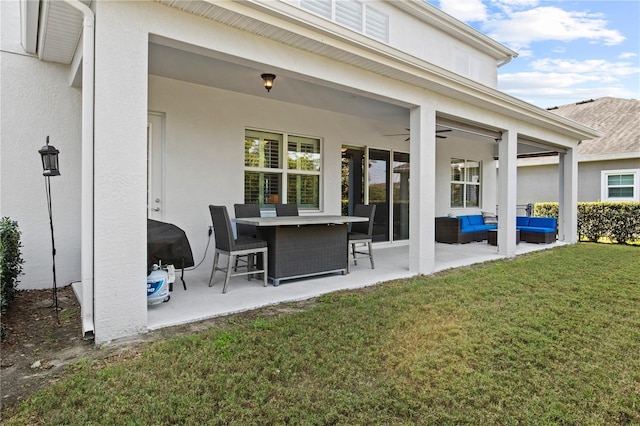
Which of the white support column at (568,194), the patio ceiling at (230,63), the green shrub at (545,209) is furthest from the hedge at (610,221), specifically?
the patio ceiling at (230,63)

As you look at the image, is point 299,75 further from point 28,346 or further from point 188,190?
point 28,346

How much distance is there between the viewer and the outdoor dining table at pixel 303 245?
4.94 m

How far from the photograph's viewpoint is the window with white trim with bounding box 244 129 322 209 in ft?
21.6

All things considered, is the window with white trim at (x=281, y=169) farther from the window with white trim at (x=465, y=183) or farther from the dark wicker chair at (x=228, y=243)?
the window with white trim at (x=465, y=183)

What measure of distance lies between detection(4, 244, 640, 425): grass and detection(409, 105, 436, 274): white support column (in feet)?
5.48

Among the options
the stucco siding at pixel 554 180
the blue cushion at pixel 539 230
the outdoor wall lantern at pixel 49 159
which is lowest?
the blue cushion at pixel 539 230

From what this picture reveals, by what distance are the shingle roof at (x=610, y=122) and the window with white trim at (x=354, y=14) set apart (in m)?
9.46

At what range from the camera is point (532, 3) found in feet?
36.9

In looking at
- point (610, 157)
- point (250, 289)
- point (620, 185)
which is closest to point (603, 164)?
point (610, 157)

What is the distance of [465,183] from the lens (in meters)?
11.6

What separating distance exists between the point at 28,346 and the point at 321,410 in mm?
2619

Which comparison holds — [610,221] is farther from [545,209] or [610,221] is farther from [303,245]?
[303,245]

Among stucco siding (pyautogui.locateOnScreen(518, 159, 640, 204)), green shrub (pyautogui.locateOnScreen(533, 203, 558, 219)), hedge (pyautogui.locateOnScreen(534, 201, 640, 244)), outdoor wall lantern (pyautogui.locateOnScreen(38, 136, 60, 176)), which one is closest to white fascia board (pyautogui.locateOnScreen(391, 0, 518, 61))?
hedge (pyautogui.locateOnScreen(534, 201, 640, 244))

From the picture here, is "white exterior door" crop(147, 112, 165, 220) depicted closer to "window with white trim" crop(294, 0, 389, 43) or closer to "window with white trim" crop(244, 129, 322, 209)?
"window with white trim" crop(244, 129, 322, 209)
